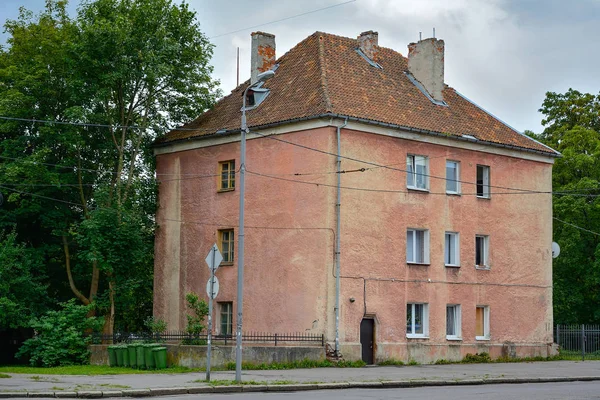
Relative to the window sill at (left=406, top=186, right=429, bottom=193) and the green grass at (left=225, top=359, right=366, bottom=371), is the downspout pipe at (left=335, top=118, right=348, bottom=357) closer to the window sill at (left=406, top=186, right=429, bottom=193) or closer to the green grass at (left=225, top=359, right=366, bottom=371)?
the green grass at (left=225, top=359, right=366, bottom=371)

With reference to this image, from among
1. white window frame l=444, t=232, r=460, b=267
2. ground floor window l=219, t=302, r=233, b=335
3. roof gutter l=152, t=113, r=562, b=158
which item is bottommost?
→ ground floor window l=219, t=302, r=233, b=335

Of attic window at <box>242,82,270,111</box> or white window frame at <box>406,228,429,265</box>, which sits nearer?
white window frame at <box>406,228,429,265</box>

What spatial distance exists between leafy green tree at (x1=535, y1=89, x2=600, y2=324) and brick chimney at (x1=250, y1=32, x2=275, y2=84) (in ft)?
70.6

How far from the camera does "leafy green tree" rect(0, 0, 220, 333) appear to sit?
40.8 meters

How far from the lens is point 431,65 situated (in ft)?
144

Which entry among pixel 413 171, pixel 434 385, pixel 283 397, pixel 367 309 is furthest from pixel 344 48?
pixel 283 397

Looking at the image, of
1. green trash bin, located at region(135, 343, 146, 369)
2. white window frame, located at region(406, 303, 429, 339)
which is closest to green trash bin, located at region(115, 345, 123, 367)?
green trash bin, located at region(135, 343, 146, 369)

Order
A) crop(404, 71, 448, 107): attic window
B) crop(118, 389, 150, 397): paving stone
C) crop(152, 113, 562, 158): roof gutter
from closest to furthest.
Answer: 1. crop(118, 389, 150, 397): paving stone
2. crop(152, 113, 562, 158): roof gutter
3. crop(404, 71, 448, 107): attic window

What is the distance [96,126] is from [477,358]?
62.5ft

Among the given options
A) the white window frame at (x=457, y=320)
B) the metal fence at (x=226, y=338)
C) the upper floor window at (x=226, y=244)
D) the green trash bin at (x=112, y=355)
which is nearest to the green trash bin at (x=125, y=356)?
the green trash bin at (x=112, y=355)

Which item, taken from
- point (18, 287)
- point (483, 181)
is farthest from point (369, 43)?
point (18, 287)

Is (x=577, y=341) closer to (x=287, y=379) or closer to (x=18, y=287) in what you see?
(x=287, y=379)

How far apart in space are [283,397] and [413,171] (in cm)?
1989

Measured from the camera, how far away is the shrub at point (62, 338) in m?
38.9
